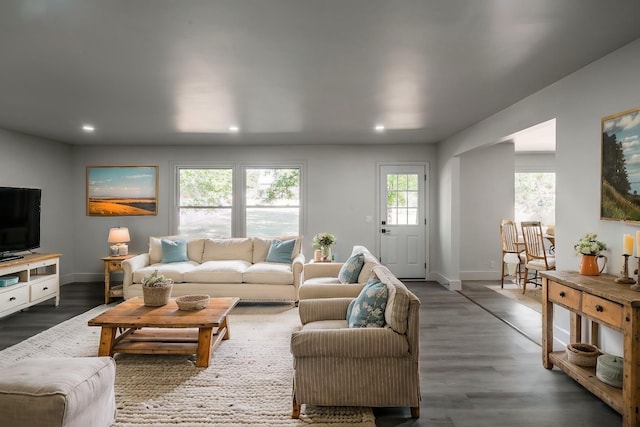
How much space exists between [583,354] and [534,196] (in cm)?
551

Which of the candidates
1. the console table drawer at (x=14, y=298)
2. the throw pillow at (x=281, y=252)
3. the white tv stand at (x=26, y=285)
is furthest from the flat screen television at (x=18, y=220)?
the throw pillow at (x=281, y=252)

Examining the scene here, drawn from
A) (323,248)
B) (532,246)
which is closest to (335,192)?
(323,248)

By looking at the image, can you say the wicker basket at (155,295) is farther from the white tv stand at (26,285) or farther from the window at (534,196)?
the window at (534,196)

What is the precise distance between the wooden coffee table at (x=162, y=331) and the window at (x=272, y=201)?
3039mm

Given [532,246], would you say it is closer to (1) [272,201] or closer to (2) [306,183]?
(2) [306,183]

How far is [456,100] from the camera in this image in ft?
12.4

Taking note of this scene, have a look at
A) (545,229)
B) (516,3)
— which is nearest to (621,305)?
(516,3)

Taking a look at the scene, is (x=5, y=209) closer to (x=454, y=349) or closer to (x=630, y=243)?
(x=454, y=349)

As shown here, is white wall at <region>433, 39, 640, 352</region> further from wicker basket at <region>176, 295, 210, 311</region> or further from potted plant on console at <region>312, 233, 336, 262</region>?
wicker basket at <region>176, 295, 210, 311</region>

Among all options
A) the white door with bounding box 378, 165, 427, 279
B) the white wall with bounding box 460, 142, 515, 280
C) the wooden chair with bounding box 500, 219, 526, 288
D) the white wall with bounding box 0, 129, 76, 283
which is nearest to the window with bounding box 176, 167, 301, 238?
the white door with bounding box 378, 165, 427, 279

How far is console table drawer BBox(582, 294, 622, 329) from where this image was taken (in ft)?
7.32

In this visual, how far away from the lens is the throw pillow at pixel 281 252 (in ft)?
17.9

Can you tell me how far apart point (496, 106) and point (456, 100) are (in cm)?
59

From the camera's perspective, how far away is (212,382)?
281 centimetres
